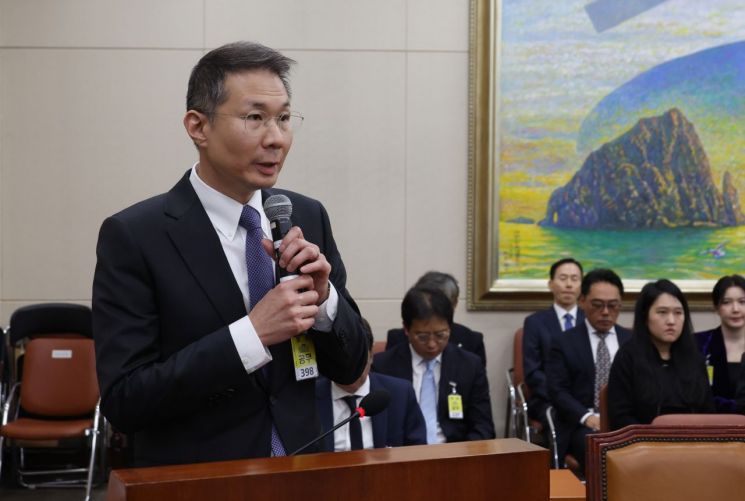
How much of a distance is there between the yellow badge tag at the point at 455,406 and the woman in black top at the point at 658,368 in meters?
0.74

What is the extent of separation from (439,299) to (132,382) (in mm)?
3280

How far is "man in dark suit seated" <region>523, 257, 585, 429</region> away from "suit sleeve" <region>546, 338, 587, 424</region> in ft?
0.66

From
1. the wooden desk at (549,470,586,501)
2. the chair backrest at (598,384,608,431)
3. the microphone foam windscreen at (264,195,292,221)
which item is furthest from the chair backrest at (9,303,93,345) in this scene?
the microphone foam windscreen at (264,195,292,221)

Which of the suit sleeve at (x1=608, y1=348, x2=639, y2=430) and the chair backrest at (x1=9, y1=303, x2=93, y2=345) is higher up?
the chair backrest at (x1=9, y1=303, x2=93, y2=345)

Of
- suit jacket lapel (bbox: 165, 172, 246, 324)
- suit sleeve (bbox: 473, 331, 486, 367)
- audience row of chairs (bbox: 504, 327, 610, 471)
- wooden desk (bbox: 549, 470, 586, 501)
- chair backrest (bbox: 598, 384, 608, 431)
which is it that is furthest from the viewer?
suit sleeve (bbox: 473, 331, 486, 367)

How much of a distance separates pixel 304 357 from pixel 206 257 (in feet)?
0.80

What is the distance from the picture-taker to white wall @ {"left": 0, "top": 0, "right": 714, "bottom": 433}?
6.84m

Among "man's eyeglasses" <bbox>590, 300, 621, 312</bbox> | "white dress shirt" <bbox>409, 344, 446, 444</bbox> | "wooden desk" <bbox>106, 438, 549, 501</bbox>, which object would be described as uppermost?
"wooden desk" <bbox>106, 438, 549, 501</bbox>

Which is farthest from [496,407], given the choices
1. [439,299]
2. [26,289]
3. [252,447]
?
[252,447]

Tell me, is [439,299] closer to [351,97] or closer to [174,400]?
[351,97]

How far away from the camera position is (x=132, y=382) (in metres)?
1.59

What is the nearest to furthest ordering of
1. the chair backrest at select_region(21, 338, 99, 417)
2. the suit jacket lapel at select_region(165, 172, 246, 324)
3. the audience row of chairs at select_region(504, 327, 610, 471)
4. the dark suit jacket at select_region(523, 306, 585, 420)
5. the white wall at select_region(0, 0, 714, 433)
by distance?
the suit jacket lapel at select_region(165, 172, 246, 324) → the audience row of chairs at select_region(504, 327, 610, 471) → the dark suit jacket at select_region(523, 306, 585, 420) → the chair backrest at select_region(21, 338, 99, 417) → the white wall at select_region(0, 0, 714, 433)

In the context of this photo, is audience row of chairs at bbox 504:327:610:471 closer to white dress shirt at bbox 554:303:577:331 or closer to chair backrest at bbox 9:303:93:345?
white dress shirt at bbox 554:303:577:331

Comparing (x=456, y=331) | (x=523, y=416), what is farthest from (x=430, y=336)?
(x=456, y=331)
